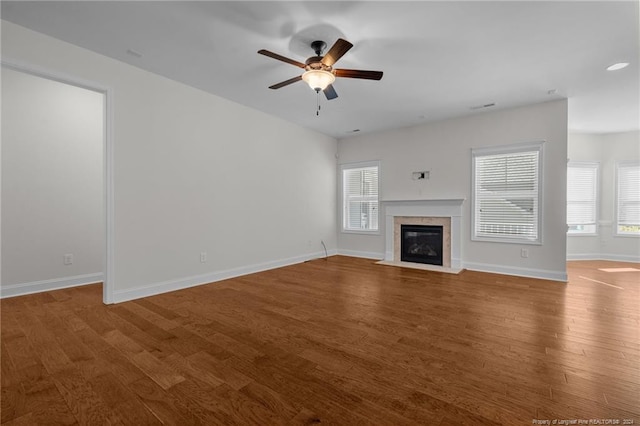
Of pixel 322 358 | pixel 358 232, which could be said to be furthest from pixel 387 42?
pixel 358 232

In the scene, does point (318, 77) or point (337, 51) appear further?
point (318, 77)

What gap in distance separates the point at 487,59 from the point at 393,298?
118 inches

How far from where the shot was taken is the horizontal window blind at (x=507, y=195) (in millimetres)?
4699

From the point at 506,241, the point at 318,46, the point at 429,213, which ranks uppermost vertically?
the point at 318,46

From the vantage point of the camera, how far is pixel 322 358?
6.83ft

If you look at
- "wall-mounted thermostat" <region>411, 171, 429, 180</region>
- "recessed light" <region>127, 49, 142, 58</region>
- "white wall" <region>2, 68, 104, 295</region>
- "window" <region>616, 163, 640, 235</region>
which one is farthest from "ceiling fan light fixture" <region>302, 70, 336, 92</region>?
"window" <region>616, 163, 640, 235</region>

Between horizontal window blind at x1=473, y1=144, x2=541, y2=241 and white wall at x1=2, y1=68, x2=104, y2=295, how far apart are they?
6.43 m

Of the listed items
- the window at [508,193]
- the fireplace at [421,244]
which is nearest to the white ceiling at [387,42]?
the window at [508,193]

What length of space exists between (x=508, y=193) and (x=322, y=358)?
4.54 metres

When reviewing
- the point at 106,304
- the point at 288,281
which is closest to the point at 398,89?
the point at 288,281

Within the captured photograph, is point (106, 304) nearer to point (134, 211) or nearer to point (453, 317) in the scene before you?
point (134, 211)

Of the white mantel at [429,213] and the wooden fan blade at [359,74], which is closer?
the wooden fan blade at [359,74]

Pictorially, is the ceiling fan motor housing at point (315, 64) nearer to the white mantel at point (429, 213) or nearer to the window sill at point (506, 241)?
the white mantel at point (429, 213)

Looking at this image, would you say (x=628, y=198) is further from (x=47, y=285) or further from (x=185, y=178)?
(x=47, y=285)
